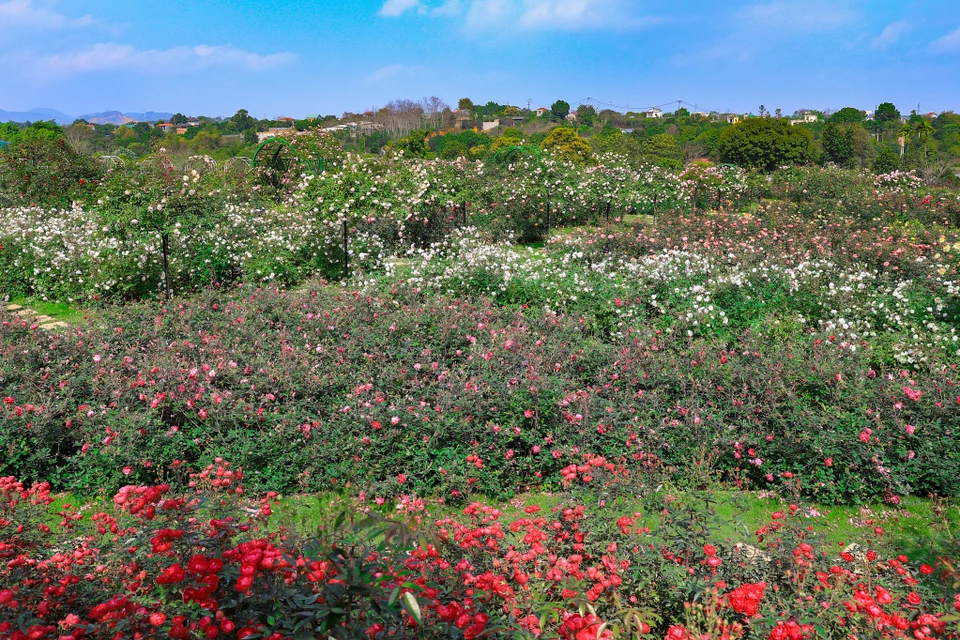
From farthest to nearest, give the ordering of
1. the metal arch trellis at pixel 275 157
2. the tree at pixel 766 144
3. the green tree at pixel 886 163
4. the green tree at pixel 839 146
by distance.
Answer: the green tree at pixel 839 146, the tree at pixel 766 144, the green tree at pixel 886 163, the metal arch trellis at pixel 275 157

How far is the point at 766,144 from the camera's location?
89.2 feet

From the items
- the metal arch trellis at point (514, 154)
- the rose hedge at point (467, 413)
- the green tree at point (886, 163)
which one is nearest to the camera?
the rose hedge at point (467, 413)

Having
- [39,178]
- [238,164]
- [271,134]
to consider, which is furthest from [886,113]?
[39,178]

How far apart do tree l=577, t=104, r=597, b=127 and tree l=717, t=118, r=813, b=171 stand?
30.1 meters

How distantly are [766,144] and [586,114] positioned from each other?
3901cm

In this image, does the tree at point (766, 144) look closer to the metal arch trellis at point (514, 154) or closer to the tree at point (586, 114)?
the metal arch trellis at point (514, 154)

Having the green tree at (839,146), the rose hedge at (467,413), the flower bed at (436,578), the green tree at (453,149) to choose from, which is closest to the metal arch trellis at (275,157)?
the rose hedge at (467,413)

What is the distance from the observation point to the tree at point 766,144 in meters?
26.6

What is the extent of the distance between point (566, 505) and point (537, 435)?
0.93m

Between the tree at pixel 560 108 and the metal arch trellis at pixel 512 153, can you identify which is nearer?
the metal arch trellis at pixel 512 153

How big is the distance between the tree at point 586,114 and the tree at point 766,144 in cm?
3012

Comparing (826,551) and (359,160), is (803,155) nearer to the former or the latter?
(359,160)

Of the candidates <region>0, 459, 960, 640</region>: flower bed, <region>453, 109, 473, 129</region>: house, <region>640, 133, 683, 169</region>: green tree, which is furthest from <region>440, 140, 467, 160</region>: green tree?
<region>0, 459, 960, 640</region>: flower bed

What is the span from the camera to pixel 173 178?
25.3 ft
